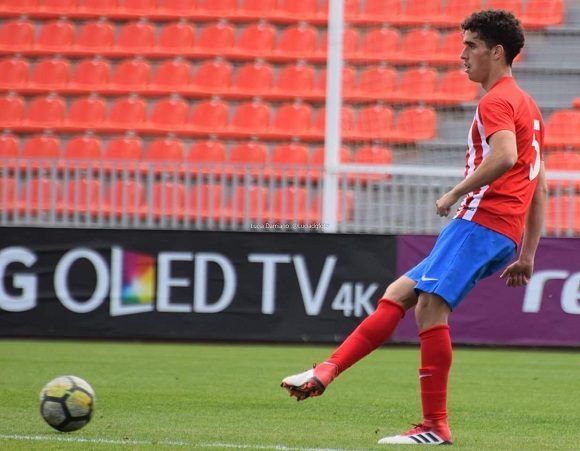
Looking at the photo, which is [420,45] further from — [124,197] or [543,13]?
[124,197]

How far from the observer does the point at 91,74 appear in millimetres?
15305

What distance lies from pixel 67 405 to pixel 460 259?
179 cm

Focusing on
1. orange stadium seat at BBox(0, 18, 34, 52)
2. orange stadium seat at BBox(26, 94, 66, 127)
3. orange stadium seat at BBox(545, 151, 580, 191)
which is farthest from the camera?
orange stadium seat at BBox(0, 18, 34, 52)

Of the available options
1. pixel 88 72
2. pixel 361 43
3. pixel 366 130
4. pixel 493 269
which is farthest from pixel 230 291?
pixel 493 269

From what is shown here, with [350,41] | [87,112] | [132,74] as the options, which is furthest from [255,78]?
[350,41]

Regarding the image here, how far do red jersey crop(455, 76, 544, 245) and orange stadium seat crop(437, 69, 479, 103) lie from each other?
291 inches

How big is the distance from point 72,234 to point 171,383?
365 centimetres

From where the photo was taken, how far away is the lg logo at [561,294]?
432 inches

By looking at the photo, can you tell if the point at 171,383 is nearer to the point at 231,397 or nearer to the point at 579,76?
the point at 231,397

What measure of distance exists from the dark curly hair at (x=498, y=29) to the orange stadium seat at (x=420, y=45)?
737cm

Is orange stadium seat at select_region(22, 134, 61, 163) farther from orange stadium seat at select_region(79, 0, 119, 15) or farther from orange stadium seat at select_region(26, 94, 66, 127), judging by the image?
orange stadium seat at select_region(79, 0, 119, 15)

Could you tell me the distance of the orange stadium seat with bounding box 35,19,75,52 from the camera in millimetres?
15727

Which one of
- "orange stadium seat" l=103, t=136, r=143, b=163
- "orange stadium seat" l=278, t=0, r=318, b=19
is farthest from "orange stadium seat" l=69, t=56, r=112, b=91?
"orange stadium seat" l=278, t=0, r=318, b=19

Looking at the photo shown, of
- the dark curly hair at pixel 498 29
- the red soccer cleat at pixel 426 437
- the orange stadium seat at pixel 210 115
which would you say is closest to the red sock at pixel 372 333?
the red soccer cleat at pixel 426 437
